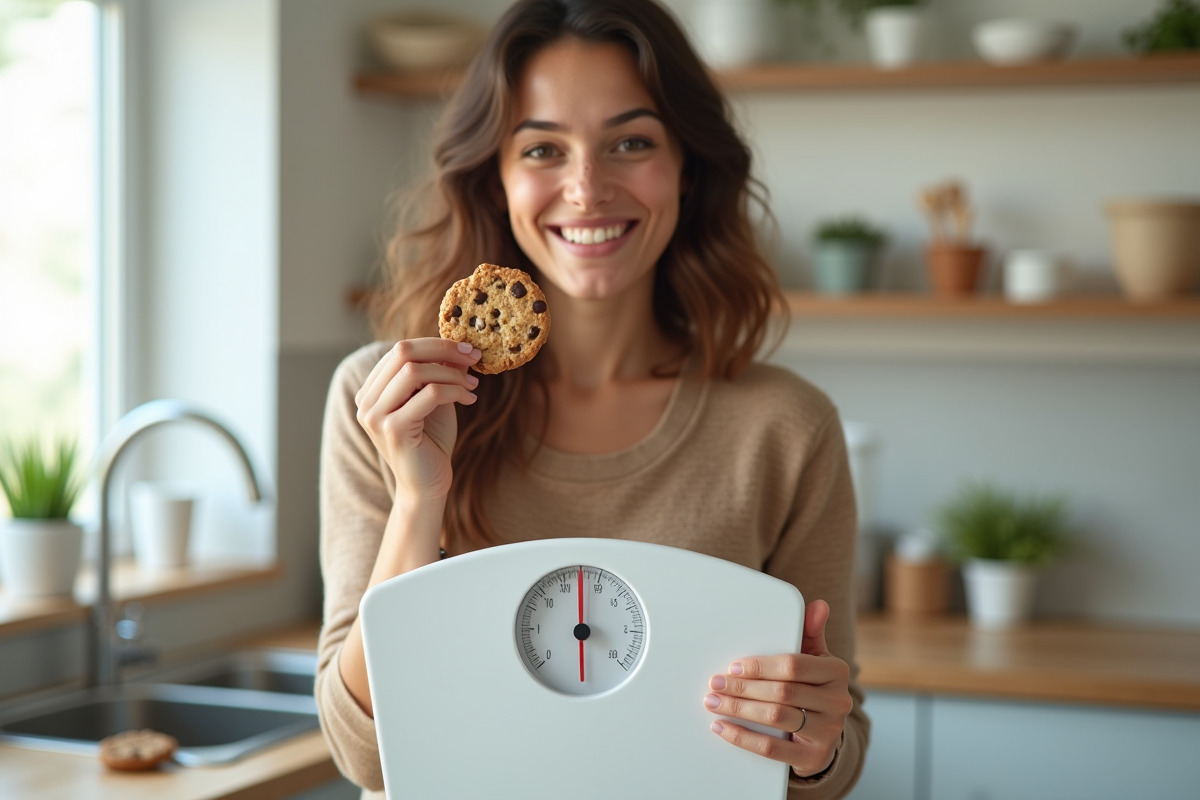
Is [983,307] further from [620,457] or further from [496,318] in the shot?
[496,318]

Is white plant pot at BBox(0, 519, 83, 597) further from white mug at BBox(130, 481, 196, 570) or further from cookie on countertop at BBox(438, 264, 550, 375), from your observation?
cookie on countertop at BBox(438, 264, 550, 375)

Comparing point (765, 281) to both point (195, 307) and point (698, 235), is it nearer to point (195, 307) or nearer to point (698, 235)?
point (698, 235)

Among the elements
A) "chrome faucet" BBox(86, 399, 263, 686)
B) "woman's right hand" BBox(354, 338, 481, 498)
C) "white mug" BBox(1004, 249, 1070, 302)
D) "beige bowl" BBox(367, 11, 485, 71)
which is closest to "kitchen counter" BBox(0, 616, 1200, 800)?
"chrome faucet" BBox(86, 399, 263, 686)

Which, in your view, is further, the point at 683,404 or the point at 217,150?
the point at 217,150

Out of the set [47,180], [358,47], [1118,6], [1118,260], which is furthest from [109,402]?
[1118,6]

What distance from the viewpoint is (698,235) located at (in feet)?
4.87

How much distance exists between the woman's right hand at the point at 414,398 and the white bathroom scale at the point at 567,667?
156 millimetres

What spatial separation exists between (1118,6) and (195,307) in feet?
6.22

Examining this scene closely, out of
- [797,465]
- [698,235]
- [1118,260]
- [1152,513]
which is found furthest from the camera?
[1152,513]

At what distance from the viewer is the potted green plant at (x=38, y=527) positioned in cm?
210

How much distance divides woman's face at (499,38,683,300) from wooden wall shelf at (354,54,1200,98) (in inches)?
46.3

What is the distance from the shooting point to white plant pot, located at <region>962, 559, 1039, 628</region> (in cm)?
258

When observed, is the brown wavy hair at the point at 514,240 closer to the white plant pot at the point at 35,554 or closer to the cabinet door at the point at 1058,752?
the white plant pot at the point at 35,554

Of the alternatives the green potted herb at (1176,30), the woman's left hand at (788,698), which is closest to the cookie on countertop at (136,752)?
the woman's left hand at (788,698)
